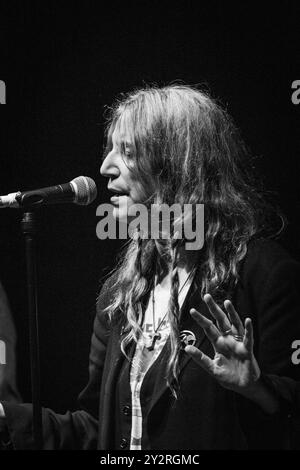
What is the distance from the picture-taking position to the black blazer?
1.91 metres

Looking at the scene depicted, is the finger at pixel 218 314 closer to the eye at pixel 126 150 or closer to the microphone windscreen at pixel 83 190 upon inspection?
the microphone windscreen at pixel 83 190

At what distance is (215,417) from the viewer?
6.23 feet

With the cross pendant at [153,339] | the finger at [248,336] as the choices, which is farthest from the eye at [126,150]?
the finger at [248,336]

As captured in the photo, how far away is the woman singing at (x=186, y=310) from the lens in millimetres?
1908

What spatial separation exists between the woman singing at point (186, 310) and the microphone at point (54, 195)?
245mm

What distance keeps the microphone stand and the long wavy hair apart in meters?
0.34

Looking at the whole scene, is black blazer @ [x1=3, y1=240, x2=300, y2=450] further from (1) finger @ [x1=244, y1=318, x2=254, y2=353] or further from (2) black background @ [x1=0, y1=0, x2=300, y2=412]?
(2) black background @ [x1=0, y1=0, x2=300, y2=412]

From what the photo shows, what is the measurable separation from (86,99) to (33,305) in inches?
40.4
